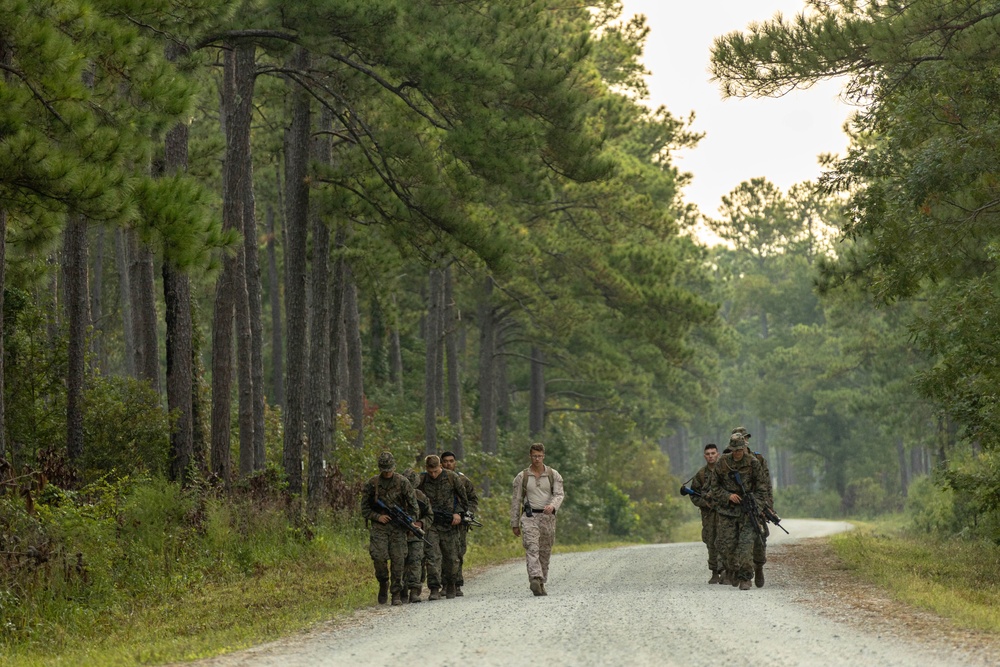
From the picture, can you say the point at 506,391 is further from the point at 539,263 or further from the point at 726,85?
the point at 726,85

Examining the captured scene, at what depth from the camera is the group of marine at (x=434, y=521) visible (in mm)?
14633

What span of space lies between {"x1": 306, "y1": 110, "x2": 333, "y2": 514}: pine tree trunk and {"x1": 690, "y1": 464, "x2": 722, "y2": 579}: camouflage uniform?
23.4 feet

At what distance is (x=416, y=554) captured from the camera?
14812 millimetres

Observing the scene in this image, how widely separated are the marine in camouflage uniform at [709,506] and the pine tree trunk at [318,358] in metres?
7.17

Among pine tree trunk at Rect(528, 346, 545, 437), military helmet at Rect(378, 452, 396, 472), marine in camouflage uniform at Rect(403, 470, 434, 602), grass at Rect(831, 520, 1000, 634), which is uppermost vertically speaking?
pine tree trunk at Rect(528, 346, 545, 437)

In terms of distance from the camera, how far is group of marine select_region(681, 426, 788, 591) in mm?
15695

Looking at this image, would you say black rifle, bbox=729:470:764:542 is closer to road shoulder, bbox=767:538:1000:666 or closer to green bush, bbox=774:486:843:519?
road shoulder, bbox=767:538:1000:666

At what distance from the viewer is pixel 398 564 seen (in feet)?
48.2

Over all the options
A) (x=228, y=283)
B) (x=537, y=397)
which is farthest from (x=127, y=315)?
(x=537, y=397)

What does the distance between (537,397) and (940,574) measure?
2773 cm

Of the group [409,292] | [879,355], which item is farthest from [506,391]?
[879,355]

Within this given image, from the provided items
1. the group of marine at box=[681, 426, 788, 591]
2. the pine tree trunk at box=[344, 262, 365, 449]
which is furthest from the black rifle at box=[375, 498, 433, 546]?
the pine tree trunk at box=[344, 262, 365, 449]

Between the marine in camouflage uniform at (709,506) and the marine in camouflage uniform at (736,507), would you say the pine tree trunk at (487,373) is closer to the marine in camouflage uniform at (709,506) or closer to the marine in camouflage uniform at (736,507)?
the marine in camouflage uniform at (709,506)

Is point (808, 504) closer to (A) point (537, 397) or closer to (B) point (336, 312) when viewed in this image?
(A) point (537, 397)
